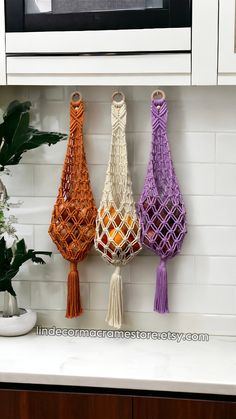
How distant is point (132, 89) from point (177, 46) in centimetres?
37

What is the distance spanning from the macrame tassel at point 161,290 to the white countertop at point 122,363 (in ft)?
0.39

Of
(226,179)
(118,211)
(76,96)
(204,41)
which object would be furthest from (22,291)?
(204,41)

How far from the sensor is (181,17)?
1.95m

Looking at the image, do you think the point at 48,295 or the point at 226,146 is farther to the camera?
the point at 48,295

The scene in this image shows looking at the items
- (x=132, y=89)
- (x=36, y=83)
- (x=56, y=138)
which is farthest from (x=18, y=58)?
(x=132, y=89)

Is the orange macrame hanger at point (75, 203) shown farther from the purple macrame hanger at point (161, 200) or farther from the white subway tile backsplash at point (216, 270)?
the white subway tile backsplash at point (216, 270)

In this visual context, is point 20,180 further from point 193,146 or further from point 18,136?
point 193,146

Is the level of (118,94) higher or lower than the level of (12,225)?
higher

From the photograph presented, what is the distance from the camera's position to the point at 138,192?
2355 millimetres

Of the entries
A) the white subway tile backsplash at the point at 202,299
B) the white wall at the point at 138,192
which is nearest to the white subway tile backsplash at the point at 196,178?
the white wall at the point at 138,192

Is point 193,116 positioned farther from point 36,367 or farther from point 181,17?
point 36,367

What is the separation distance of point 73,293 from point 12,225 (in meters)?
0.34

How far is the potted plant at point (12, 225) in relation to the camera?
214 centimetres

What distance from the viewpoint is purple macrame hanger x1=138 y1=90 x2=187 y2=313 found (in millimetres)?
2248
